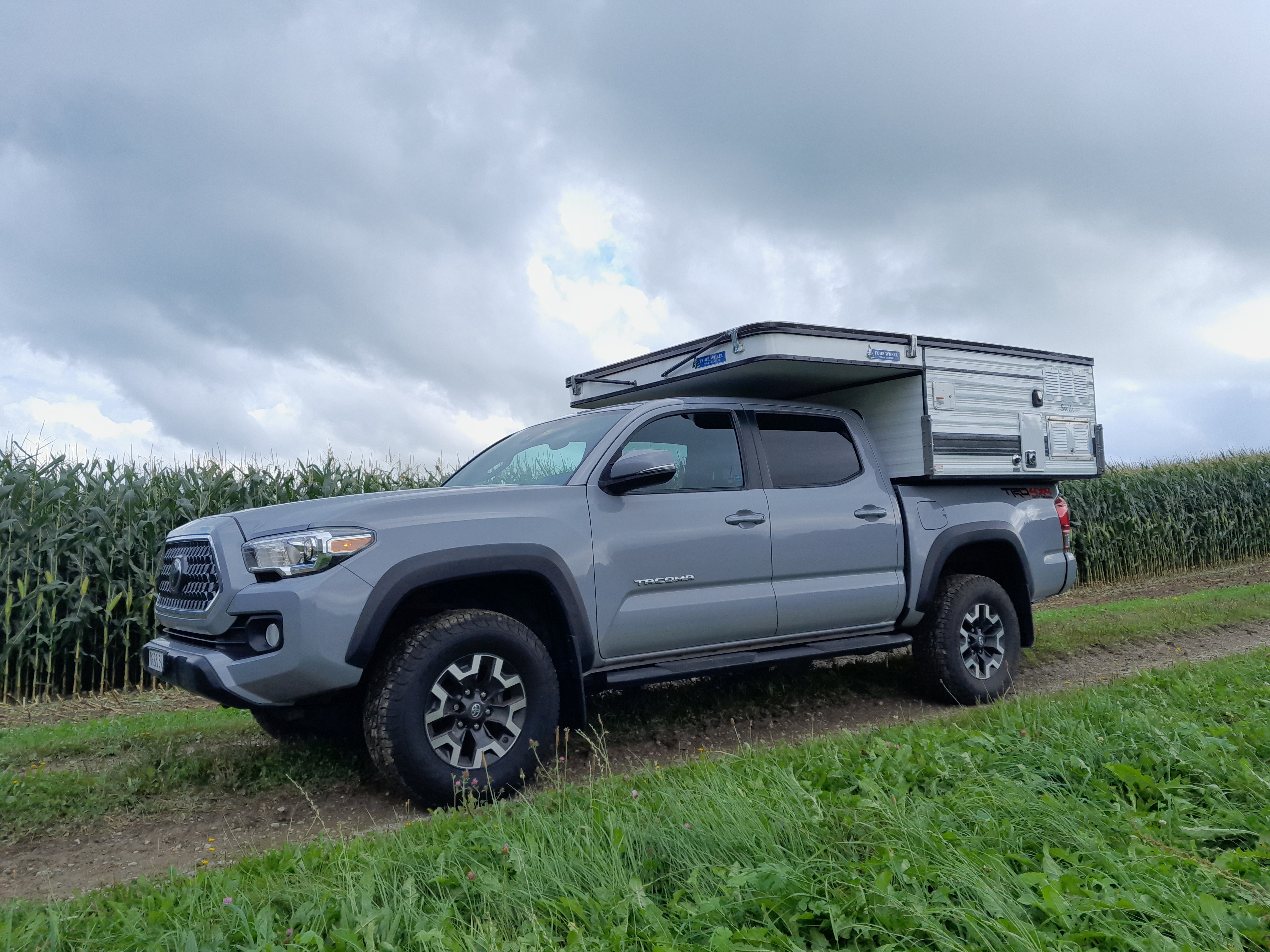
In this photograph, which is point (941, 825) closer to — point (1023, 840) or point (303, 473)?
point (1023, 840)

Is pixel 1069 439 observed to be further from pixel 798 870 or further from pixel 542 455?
pixel 798 870

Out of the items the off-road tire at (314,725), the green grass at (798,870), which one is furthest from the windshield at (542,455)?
the green grass at (798,870)

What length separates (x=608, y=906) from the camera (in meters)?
2.44

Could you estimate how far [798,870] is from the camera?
98.2 inches

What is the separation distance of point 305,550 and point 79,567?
214 inches

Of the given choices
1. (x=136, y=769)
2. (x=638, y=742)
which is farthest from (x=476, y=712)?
(x=136, y=769)

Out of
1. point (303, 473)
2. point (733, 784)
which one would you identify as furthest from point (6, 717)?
point (733, 784)

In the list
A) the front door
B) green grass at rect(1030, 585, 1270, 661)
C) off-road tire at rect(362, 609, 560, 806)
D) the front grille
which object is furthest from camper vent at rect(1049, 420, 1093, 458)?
the front grille

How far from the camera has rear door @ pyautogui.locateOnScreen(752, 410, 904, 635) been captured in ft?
17.2

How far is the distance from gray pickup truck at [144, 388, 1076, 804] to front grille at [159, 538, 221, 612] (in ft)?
0.06

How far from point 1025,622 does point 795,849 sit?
4629 mm

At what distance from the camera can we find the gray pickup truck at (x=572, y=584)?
12.5ft

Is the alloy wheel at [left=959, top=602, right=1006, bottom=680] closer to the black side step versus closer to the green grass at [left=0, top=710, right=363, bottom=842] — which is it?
the black side step

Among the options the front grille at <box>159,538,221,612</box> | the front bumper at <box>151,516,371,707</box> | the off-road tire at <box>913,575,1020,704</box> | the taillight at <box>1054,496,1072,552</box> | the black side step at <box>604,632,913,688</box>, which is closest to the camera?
the front bumper at <box>151,516,371,707</box>
